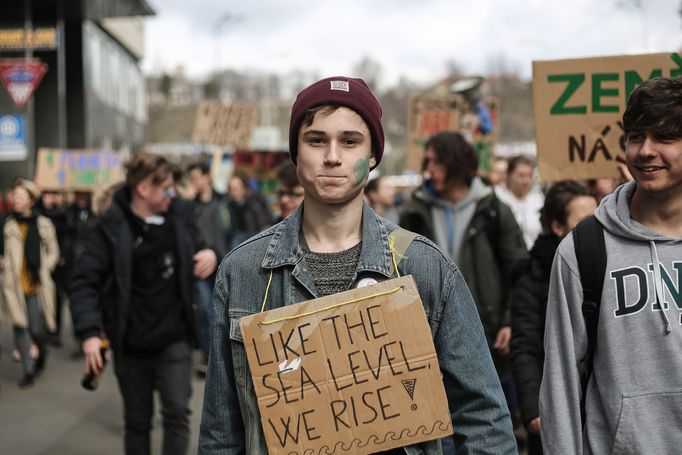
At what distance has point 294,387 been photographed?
241 centimetres

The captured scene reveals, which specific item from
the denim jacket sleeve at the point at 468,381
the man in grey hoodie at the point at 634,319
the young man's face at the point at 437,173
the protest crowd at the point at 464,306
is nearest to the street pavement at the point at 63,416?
the young man's face at the point at 437,173

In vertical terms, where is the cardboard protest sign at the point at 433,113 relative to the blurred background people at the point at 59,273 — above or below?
above

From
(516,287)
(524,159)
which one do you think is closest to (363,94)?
(516,287)

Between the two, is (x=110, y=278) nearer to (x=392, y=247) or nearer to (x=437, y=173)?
(x=437, y=173)

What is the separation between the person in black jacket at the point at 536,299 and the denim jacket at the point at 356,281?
5.20 ft

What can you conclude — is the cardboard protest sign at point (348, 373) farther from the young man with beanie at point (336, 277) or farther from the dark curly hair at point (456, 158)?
the dark curly hair at point (456, 158)

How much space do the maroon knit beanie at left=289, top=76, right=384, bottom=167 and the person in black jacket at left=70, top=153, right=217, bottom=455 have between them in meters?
2.87

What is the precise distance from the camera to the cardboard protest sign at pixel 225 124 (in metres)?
17.3

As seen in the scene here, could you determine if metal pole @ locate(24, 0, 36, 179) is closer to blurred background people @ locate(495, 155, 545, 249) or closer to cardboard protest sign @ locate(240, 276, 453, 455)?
blurred background people @ locate(495, 155, 545, 249)

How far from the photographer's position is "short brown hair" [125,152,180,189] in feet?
17.5

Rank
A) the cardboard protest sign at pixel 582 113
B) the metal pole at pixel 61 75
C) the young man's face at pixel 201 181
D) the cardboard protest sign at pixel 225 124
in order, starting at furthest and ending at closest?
the metal pole at pixel 61 75
the cardboard protest sign at pixel 225 124
the young man's face at pixel 201 181
the cardboard protest sign at pixel 582 113

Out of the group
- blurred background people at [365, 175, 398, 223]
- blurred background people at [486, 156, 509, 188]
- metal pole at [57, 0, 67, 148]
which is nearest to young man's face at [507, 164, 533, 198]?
blurred background people at [486, 156, 509, 188]

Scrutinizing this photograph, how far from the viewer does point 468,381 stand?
243 centimetres

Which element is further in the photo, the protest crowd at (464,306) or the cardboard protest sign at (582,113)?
the cardboard protest sign at (582,113)
